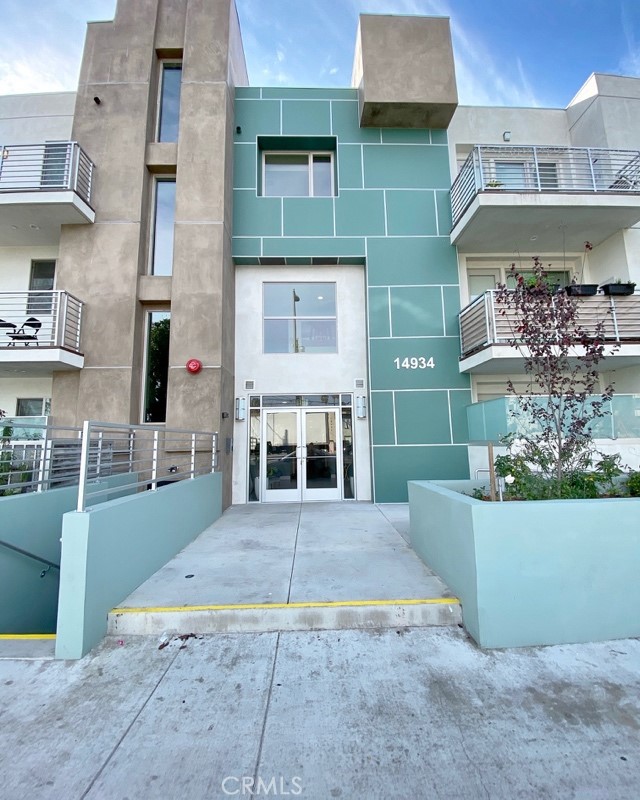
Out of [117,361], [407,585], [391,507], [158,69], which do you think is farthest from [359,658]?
[158,69]

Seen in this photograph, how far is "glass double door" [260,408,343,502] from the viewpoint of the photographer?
9062 millimetres

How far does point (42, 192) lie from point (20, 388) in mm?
4391

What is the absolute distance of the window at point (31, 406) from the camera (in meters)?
8.82

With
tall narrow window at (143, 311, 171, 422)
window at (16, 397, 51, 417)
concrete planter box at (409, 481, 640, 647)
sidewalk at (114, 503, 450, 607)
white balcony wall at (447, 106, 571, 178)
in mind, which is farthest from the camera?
white balcony wall at (447, 106, 571, 178)

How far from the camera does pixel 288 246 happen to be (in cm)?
930

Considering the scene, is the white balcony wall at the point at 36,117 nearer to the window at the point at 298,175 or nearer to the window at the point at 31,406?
the window at the point at 298,175

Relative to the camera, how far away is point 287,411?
30.5 feet

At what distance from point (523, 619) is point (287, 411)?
6.92 meters

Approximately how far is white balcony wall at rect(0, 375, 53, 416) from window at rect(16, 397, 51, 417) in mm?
75

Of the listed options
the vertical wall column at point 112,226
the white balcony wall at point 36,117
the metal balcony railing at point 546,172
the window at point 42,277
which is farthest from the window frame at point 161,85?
the metal balcony railing at point 546,172

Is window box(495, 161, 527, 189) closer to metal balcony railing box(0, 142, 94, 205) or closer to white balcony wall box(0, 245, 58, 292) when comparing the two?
metal balcony railing box(0, 142, 94, 205)

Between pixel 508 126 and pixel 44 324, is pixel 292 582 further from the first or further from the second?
pixel 508 126

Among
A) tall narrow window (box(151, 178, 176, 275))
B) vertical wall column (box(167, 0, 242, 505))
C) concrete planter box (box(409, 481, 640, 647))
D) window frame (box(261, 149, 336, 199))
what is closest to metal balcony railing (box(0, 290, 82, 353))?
tall narrow window (box(151, 178, 176, 275))

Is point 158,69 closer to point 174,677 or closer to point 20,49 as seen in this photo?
point 20,49
